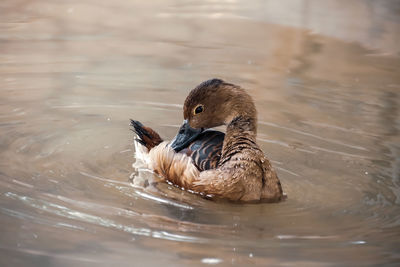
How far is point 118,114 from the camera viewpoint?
7324 millimetres

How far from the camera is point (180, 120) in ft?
23.7

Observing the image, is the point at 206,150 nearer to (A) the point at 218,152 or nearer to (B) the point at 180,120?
(A) the point at 218,152

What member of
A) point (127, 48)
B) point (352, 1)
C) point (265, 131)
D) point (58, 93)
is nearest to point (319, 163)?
point (265, 131)

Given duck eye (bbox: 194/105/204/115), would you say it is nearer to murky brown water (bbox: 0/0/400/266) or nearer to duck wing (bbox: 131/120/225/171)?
duck wing (bbox: 131/120/225/171)

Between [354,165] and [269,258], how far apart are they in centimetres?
209

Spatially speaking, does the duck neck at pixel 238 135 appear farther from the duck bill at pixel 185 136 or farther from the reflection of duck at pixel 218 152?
the duck bill at pixel 185 136

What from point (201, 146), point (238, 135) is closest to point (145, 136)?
point (201, 146)

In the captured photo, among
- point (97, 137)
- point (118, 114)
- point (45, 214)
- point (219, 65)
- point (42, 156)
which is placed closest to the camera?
point (45, 214)

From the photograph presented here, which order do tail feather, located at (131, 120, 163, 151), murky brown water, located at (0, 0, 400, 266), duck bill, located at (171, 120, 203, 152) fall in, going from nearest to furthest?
murky brown water, located at (0, 0, 400, 266) < duck bill, located at (171, 120, 203, 152) < tail feather, located at (131, 120, 163, 151)

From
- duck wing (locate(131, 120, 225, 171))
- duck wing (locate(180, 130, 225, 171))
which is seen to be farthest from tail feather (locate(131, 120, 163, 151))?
duck wing (locate(180, 130, 225, 171))

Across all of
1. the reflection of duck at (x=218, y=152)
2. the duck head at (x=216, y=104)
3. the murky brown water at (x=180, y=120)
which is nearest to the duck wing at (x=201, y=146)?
the reflection of duck at (x=218, y=152)

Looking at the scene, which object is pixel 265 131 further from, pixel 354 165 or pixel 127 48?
pixel 127 48

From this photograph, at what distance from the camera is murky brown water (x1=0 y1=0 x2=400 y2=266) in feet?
15.1

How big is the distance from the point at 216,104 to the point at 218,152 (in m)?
0.39
